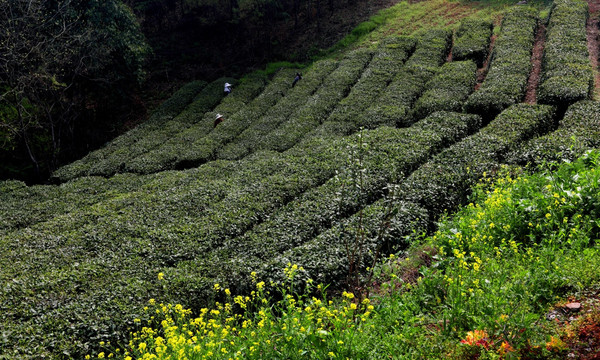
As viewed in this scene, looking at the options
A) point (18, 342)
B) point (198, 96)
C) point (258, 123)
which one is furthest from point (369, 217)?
point (198, 96)

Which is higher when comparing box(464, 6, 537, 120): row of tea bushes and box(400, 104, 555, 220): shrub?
box(464, 6, 537, 120): row of tea bushes

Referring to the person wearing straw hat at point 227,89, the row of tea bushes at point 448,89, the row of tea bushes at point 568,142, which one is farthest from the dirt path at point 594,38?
the person wearing straw hat at point 227,89

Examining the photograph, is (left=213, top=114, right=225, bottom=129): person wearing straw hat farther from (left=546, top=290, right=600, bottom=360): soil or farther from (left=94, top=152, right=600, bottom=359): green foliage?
(left=546, top=290, right=600, bottom=360): soil

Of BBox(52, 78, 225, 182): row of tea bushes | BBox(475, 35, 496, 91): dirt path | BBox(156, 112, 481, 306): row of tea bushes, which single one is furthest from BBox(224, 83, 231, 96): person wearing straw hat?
BBox(475, 35, 496, 91): dirt path

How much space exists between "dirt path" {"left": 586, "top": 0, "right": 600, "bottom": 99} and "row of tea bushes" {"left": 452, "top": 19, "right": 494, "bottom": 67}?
21.3 ft

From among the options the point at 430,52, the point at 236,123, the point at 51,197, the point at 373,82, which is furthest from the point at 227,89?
the point at 51,197

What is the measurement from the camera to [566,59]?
867 inches

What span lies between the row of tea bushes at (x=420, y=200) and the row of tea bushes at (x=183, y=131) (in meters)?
17.5

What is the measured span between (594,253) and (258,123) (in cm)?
2193

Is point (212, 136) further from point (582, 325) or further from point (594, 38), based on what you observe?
point (594, 38)

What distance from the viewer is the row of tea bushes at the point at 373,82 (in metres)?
23.1

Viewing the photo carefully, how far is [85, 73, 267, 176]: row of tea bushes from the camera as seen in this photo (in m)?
24.4

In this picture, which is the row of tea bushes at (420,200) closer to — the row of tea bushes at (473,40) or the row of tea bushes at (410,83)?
the row of tea bushes at (410,83)

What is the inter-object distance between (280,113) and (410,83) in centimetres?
931
